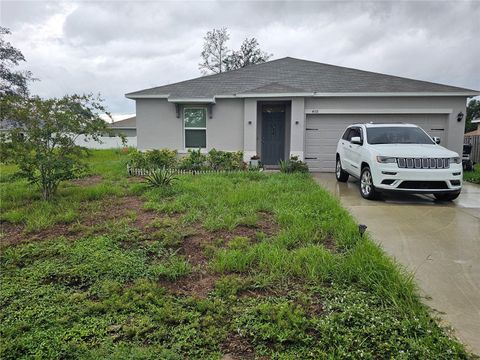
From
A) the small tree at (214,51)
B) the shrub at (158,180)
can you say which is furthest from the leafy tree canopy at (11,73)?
the shrub at (158,180)

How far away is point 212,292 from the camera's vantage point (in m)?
2.97

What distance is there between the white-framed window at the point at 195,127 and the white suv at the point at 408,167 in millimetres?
6549

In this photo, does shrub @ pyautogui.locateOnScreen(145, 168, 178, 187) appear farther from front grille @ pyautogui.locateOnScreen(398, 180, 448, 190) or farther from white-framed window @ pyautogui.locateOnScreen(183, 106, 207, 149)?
front grille @ pyautogui.locateOnScreen(398, 180, 448, 190)

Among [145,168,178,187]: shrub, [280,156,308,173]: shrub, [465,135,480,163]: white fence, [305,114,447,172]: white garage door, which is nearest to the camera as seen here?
[145,168,178,187]: shrub

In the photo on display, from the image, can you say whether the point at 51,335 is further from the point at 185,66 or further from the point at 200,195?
the point at 185,66

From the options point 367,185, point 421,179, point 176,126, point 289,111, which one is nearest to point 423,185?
point 421,179

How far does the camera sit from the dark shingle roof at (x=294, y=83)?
1122 centimetres

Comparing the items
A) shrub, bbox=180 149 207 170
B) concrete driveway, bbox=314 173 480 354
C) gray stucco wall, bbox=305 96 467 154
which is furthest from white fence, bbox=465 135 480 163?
shrub, bbox=180 149 207 170

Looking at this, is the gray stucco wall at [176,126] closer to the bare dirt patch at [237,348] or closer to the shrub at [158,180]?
the shrub at [158,180]

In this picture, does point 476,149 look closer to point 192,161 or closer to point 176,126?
point 192,161

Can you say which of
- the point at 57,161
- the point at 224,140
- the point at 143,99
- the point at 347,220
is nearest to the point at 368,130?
the point at 347,220

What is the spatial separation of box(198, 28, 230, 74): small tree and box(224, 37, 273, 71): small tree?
0.88 m

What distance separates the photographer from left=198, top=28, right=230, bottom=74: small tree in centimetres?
3194

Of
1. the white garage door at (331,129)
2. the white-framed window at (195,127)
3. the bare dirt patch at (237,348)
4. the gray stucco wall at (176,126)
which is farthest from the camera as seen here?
the white-framed window at (195,127)
